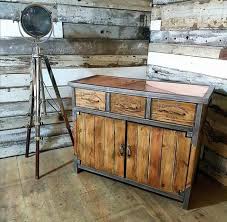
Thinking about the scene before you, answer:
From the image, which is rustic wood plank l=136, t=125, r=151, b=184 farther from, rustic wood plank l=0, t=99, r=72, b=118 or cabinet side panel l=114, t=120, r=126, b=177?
rustic wood plank l=0, t=99, r=72, b=118

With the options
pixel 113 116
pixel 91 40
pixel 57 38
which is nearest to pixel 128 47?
pixel 91 40

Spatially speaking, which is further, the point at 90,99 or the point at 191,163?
the point at 90,99

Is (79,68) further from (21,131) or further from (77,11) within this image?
(21,131)

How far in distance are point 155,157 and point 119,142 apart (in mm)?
282

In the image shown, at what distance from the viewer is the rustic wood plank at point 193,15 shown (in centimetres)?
175

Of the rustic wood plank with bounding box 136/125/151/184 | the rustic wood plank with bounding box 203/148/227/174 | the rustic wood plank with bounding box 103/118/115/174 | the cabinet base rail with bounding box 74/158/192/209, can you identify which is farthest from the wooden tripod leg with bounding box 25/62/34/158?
the rustic wood plank with bounding box 203/148/227/174

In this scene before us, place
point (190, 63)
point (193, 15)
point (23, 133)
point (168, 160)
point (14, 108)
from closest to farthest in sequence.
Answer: point (168, 160), point (193, 15), point (190, 63), point (14, 108), point (23, 133)

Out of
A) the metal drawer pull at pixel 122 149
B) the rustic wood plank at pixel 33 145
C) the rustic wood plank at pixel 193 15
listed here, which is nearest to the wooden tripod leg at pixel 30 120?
the rustic wood plank at pixel 33 145

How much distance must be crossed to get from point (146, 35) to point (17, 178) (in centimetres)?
184

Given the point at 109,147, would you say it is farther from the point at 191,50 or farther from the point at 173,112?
the point at 191,50

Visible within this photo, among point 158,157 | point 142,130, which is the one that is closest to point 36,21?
point 142,130

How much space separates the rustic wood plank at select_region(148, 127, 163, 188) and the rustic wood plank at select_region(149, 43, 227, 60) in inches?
30.4

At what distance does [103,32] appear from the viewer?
2297 millimetres

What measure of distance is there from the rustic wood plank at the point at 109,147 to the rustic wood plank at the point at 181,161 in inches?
18.7
